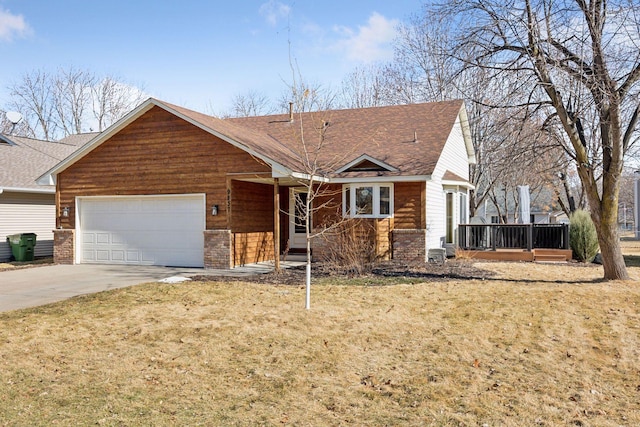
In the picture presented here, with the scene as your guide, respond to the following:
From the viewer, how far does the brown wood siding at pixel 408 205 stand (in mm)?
16266

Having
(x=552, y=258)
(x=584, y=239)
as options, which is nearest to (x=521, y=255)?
(x=552, y=258)

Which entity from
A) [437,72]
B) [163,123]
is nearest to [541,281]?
[163,123]

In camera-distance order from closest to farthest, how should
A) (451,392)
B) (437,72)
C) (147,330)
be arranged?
(451,392)
(147,330)
(437,72)

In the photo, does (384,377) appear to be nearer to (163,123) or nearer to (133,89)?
(163,123)

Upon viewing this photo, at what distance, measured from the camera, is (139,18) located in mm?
17047

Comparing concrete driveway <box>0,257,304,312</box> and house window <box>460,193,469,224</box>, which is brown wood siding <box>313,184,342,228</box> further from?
house window <box>460,193,469,224</box>

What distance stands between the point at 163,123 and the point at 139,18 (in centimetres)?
379

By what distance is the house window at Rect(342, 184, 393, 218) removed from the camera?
1652 cm

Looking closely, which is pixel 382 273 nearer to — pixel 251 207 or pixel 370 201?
pixel 370 201

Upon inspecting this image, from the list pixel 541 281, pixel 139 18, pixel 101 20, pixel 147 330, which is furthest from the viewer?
pixel 101 20

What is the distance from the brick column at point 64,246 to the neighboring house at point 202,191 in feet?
0.10

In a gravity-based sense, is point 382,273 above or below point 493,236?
below

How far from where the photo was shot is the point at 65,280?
43.7 feet

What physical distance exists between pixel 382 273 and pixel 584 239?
775 centimetres
